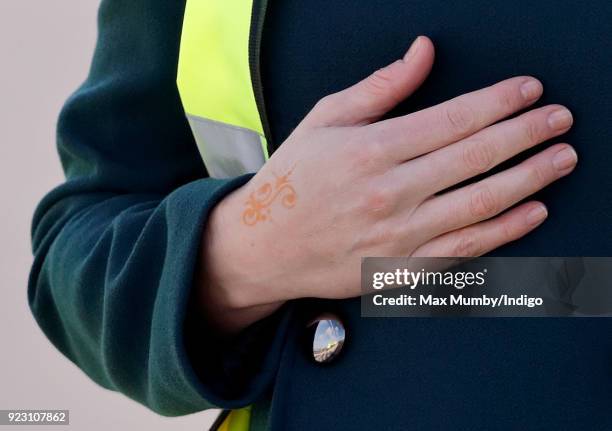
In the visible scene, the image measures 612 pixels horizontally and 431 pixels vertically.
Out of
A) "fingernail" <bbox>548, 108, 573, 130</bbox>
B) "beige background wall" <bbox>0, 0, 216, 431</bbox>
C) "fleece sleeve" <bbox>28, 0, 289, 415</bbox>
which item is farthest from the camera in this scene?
"beige background wall" <bbox>0, 0, 216, 431</bbox>

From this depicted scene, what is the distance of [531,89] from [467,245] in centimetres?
12

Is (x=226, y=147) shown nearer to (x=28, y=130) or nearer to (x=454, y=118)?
(x=454, y=118)

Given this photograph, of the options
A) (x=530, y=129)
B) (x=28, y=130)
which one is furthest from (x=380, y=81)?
(x=28, y=130)

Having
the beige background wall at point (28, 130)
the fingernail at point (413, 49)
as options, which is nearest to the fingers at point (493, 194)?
the fingernail at point (413, 49)

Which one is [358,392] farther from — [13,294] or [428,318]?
[13,294]

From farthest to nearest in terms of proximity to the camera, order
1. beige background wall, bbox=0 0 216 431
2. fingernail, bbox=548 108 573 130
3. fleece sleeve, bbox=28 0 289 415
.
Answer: beige background wall, bbox=0 0 216 431 < fleece sleeve, bbox=28 0 289 415 < fingernail, bbox=548 108 573 130

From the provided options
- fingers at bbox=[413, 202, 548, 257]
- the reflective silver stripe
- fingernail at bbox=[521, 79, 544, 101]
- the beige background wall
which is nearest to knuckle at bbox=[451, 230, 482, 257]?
fingers at bbox=[413, 202, 548, 257]

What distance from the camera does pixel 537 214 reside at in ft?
1.86

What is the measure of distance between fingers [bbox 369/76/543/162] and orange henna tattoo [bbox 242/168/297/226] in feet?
0.25

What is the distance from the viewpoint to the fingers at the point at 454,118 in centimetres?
56

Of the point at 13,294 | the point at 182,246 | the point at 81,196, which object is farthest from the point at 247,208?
the point at 13,294

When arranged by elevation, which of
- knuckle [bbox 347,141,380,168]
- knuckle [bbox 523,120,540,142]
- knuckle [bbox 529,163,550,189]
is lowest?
knuckle [bbox 529,163,550,189]

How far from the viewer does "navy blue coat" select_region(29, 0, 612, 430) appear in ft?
1.88

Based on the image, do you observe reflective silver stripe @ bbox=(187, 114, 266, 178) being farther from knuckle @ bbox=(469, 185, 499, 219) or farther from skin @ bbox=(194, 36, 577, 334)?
knuckle @ bbox=(469, 185, 499, 219)
